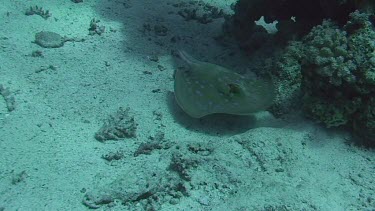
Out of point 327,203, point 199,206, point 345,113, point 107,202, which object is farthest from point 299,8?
point 107,202

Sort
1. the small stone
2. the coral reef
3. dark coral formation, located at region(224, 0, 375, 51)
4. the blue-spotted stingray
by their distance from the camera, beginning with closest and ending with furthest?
the coral reef, the blue-spotted stingray, dark coral formation, located at region(224, 0, 375, 51), the small stone

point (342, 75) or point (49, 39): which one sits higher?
point (342, 75)

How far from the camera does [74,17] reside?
762 cm

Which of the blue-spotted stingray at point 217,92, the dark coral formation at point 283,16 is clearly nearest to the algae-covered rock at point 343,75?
the dark coral formation at point 283,16

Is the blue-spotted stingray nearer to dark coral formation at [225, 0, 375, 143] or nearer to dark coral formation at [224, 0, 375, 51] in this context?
dark coral formation at [225, 0, 375, 143]

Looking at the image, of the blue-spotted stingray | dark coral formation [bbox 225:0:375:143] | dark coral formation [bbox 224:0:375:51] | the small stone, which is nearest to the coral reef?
dark coral formation [bbox 225:0:375:143]

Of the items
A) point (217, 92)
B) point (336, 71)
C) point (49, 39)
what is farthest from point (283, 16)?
point (49, 39)

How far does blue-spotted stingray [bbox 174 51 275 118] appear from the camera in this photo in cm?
486

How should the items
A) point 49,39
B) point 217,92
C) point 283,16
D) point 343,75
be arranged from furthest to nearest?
point 283,16 < point 49,39 < point 217,92 < point 343,75

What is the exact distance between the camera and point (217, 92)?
509 cm

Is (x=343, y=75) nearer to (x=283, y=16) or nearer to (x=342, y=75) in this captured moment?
(x=342, y=75)

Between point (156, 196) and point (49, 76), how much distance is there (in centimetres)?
338

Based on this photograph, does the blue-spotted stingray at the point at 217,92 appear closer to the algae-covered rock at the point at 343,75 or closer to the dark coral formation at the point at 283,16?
the algae-covered rock at the point at 343,75

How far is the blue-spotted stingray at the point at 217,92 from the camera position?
15.9 ft
